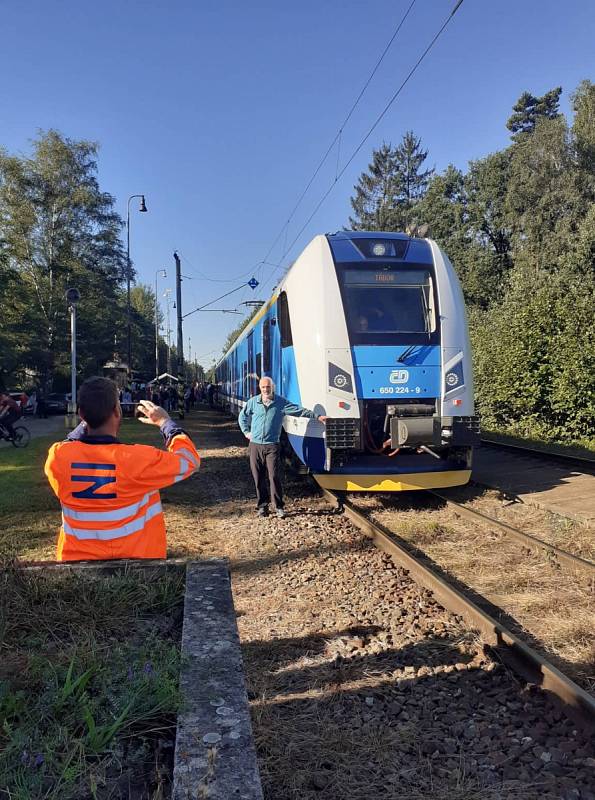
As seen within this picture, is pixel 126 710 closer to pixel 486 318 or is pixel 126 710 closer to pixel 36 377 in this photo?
pixel 486 318

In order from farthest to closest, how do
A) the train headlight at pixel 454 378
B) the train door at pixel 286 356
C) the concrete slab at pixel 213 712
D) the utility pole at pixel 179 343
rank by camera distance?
the utility pole at pixel 179 343, the train door at pixel 286 356, the train headlight at pixel 454 378, the concrete slab at pixel 213 712

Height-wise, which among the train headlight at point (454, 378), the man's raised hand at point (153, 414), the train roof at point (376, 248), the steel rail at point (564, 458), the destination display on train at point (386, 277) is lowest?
the steel rail at point (564, 458)

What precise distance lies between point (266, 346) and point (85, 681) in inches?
391

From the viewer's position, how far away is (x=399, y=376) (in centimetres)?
772

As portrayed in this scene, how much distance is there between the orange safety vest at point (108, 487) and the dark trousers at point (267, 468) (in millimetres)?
5018

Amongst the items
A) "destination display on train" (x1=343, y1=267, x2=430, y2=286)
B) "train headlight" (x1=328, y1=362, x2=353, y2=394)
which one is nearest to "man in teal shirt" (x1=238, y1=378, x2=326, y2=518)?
"train headlight" (x1=328, y1=362, x2=353, y2=394)

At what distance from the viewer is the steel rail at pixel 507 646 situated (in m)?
3.06

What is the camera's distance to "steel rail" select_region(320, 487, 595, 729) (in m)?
3.06

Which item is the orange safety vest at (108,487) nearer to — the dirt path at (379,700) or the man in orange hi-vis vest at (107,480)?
the man in orange hi-vis vest at (107,480)

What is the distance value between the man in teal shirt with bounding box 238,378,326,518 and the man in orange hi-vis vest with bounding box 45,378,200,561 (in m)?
4.97

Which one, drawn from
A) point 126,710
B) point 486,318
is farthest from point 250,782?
point 486,318

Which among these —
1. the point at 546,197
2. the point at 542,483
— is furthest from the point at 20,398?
the point at 546,197

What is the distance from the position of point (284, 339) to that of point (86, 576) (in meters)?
7.10

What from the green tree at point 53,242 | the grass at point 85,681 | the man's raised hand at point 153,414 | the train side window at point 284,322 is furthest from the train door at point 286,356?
the green tree at point 53,242
